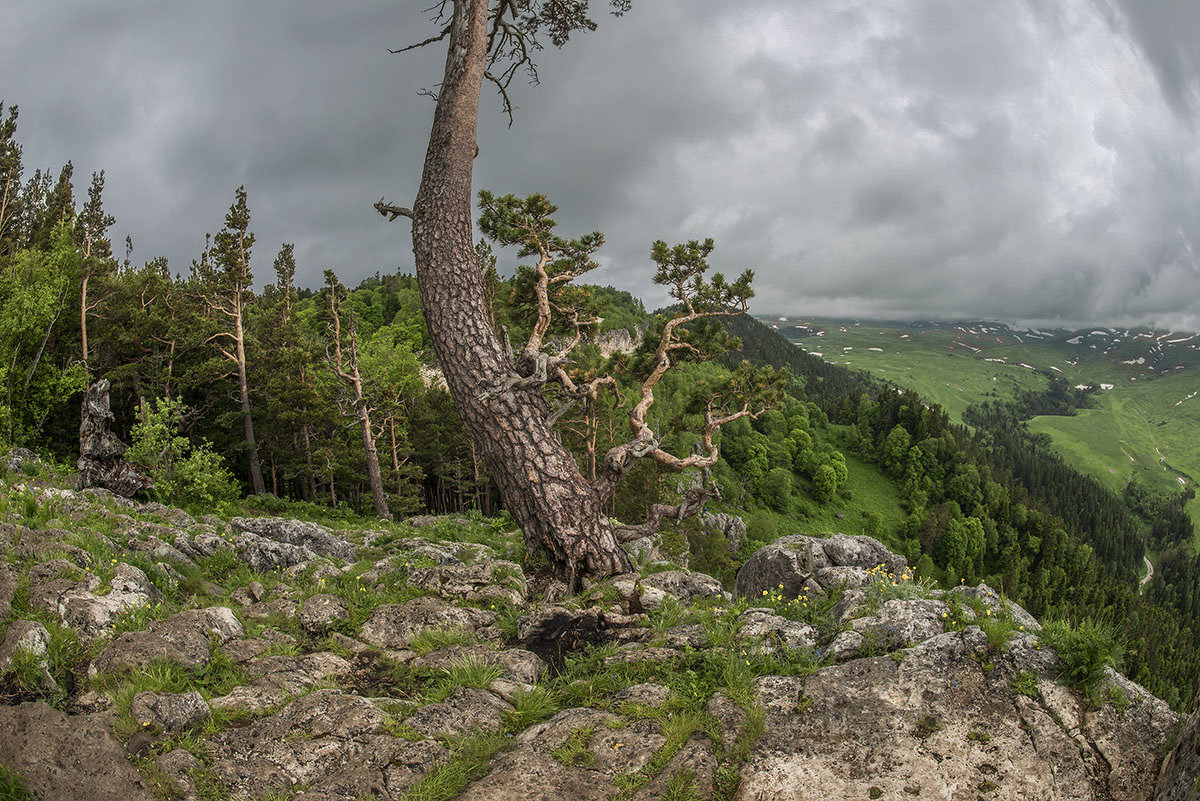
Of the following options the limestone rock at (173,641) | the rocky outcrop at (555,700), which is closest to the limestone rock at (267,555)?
the rocky outcrop at (555,700)

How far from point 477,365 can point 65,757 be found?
6265 millimetres

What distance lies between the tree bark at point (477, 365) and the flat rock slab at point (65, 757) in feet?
17.5

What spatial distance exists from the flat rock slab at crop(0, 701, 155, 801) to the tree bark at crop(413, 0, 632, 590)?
5339mm

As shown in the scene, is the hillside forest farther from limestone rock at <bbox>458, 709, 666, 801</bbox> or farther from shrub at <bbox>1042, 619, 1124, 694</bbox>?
limestone rock at <bbox>458, 709, 666, 801</bbox>

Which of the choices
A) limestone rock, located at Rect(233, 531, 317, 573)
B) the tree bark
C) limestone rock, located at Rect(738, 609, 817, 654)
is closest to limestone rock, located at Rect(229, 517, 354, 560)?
limestone rock, located at Rect(233, 531, 317, 573)

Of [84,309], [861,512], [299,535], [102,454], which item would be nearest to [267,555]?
[299,535]

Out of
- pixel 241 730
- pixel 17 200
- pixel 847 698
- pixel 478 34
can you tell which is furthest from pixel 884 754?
pixel 17 200

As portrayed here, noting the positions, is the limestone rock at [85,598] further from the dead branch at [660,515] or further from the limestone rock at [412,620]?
the dead branch at [660,515]

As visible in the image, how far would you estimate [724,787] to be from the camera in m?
4.50

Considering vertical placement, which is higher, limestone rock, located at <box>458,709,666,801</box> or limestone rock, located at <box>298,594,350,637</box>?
limestone rock, located at <box>298,594,350,637</box>

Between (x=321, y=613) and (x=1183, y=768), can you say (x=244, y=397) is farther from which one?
(x=1183, y=768)

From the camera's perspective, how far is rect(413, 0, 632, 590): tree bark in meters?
9.02

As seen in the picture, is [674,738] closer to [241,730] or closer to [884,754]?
[884,754]

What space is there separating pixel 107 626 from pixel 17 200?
59216mm
